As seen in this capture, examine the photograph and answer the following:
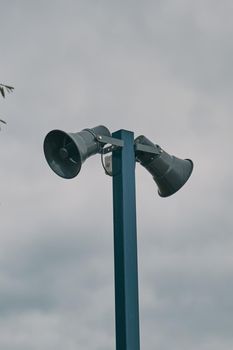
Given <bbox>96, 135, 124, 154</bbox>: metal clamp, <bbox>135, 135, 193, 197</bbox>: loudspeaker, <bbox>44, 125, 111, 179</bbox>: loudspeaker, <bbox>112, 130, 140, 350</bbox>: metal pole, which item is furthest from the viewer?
<bbox>135, 135, 193, 197</bbox>: loudspeaker

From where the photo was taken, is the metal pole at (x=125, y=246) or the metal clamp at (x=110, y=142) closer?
the metal pole at (x=125, y=246)

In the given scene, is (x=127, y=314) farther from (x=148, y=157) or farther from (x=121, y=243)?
(x=148, y=157)

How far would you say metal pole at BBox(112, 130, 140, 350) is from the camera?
26.5ft

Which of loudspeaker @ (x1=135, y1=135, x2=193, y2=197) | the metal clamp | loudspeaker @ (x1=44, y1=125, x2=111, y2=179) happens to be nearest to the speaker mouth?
loudspeaker @ (x1=44, y1=125, x2=111, y2=179)

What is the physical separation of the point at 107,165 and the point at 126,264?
101cm

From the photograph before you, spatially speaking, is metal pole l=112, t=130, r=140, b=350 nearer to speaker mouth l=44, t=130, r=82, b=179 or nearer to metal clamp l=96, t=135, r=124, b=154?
metal clamp l=96, t=135, r=124, b=154

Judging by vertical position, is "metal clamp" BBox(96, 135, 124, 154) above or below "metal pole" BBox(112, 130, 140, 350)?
above

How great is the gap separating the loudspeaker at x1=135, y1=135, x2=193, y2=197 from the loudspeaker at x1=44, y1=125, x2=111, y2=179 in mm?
522

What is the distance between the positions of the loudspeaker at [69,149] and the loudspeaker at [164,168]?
20.5 inches

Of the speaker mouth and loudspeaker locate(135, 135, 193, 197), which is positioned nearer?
the speaker mouth

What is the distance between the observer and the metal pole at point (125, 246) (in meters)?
8.08

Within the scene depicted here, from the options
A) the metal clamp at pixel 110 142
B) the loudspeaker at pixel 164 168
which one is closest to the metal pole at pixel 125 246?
the metal clamp at pixel 110 142

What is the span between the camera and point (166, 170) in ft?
29.4

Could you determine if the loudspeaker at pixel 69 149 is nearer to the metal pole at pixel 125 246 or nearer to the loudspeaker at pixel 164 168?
the metal pole at pixel 125 246
